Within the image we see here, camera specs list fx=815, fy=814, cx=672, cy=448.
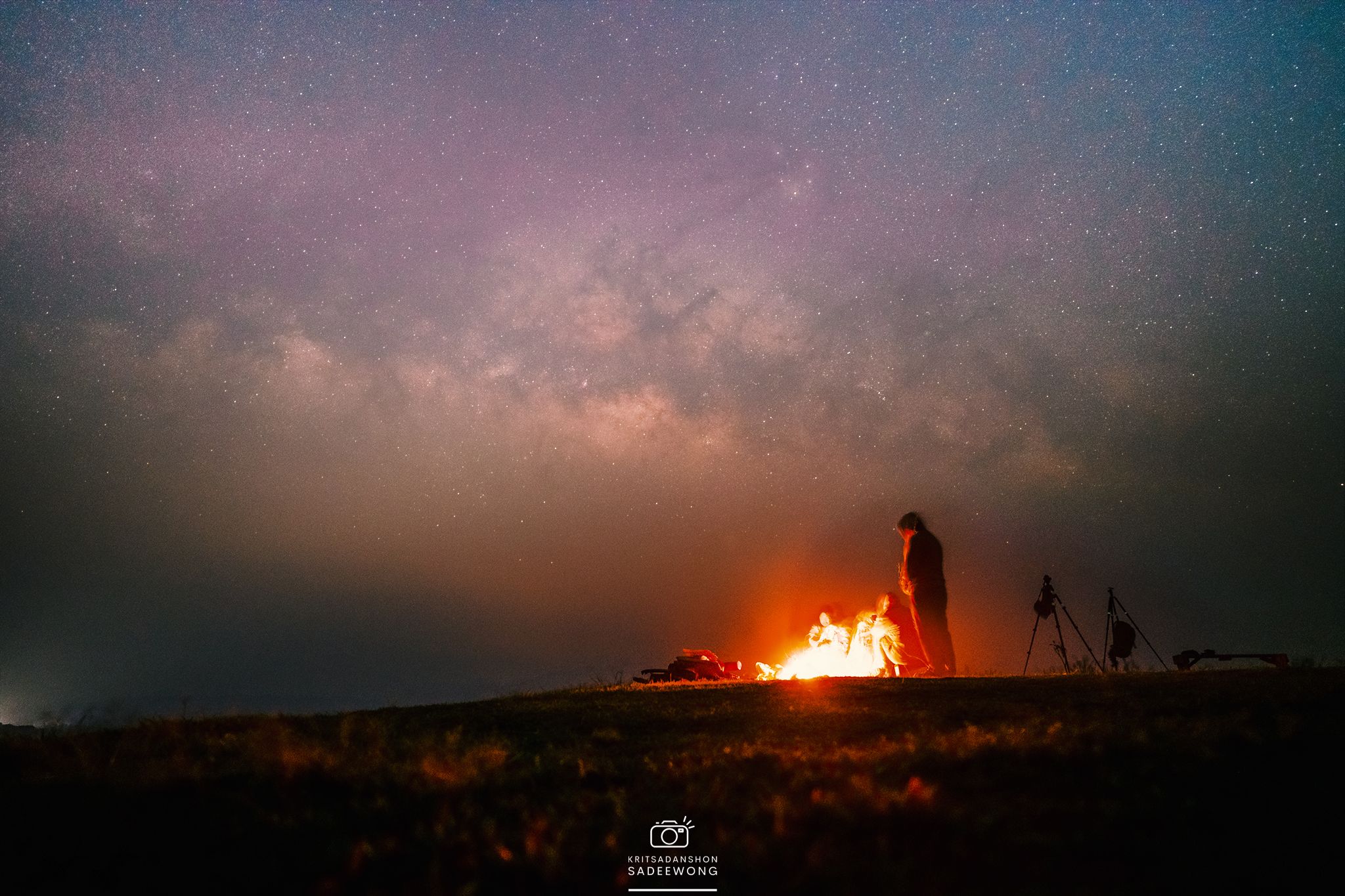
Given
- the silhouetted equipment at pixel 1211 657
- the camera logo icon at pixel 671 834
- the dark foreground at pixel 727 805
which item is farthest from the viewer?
the silhouetted equipment at pixel 1211 657

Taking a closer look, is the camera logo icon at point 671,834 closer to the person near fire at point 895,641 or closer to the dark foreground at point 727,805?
the dark foreground at point 727,805

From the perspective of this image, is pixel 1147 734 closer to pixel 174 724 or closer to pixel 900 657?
pixel 174 724

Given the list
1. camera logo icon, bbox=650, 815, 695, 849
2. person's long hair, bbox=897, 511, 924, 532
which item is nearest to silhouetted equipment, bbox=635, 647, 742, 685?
person's long hair, bbox=897, 511, 924, 532

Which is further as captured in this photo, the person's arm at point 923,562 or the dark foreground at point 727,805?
the person's arm at point 923,562

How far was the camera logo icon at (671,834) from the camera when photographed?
5809mm

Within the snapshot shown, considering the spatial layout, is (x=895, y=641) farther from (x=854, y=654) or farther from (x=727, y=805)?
(x=727, y=805)

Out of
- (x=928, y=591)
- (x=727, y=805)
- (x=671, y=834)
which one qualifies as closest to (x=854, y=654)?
(x=928, y=591)

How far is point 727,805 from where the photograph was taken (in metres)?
6.43

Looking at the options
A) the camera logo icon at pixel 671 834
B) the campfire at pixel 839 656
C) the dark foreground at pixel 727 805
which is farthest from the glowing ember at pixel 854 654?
the camera logo icon at pixel 671 834

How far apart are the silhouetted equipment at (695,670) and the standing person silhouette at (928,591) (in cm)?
543

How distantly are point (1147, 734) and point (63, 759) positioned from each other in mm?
11853

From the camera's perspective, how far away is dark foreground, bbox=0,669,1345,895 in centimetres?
525

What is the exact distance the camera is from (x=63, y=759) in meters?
9.35

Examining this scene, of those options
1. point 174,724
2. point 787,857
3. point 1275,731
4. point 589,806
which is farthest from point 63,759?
point 1275,731
